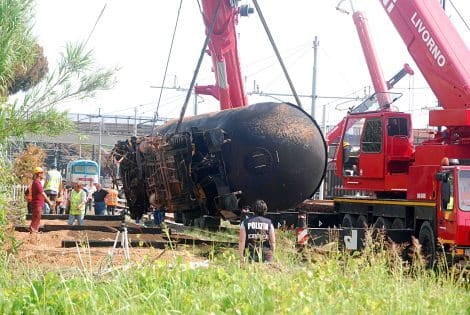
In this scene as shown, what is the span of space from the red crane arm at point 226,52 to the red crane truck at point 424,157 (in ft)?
8.98

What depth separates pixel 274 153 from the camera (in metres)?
12.0

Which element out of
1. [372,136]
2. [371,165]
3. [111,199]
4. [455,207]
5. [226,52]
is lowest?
[111,199]

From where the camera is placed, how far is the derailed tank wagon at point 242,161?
472 inches

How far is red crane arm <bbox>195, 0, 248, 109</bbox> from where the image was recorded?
1467 centimetres

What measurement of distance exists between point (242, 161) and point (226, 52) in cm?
357

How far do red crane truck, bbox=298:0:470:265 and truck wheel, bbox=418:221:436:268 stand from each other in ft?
0.06

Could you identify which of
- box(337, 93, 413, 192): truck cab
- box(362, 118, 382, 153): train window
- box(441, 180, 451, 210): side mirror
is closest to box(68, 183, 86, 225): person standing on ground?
box(337, 93, 413, 192): truck cab

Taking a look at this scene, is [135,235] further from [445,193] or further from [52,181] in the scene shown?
[52,181]

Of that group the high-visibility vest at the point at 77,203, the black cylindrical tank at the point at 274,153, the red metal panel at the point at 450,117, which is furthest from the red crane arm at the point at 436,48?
the high-visibility vest at the point at 77,203

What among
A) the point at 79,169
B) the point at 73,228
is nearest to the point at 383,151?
the point at 73,228

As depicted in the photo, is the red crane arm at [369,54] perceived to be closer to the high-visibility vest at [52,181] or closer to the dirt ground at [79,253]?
the dirt ground at [79,253]

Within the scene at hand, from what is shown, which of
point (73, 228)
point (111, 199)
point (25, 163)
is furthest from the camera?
point (111, 199)

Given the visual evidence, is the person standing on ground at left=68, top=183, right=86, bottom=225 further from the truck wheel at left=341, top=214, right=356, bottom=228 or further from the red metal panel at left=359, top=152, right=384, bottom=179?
the red metal panel at left=359, top=152, right=384, bottom=179

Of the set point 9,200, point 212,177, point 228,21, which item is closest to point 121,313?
point 9,200
